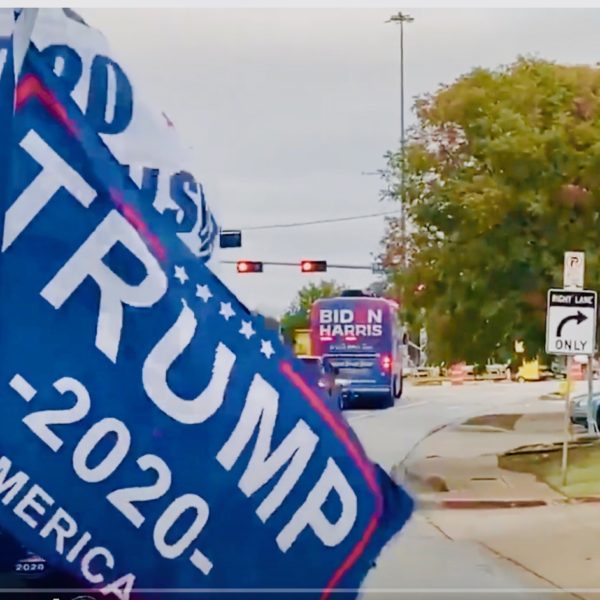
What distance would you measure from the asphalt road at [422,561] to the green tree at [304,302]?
12.6 inches

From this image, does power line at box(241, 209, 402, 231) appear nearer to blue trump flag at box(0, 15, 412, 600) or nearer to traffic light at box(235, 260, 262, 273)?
traffic light at box(235, 260, 262, 273)

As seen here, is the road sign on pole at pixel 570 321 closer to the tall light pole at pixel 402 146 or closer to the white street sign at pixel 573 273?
the white street sign at pixel 573 273

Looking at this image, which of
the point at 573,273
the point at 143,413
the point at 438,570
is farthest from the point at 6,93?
the point at 438,570

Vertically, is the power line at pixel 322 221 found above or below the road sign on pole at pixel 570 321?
above

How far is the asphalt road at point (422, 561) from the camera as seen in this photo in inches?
181

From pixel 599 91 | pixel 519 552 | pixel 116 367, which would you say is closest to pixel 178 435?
pixel 116 367

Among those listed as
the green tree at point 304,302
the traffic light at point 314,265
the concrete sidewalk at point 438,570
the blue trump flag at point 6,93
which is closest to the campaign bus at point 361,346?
the green tree at point 304,302

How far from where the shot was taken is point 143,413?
15.2 feet

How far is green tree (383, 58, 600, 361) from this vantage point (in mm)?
4715

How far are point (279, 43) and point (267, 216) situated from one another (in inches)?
21.3

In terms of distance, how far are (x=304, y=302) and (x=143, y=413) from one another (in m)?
0.61

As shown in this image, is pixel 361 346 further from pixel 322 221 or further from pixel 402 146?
pixel 402 146

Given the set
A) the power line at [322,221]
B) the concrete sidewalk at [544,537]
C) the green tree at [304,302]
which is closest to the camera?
the concrete sidewalk at [544,537]

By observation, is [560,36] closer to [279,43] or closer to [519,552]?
[279,43]
